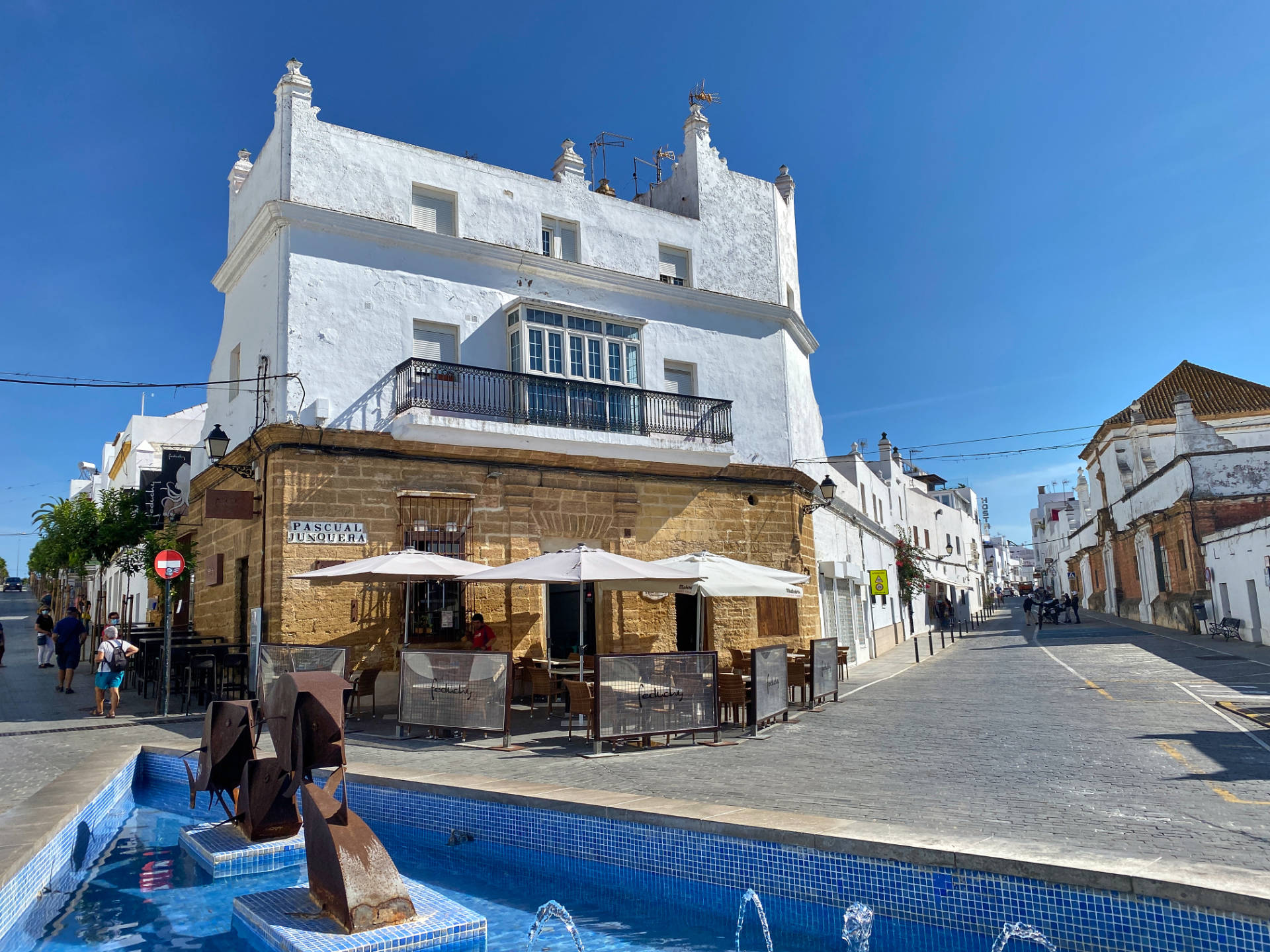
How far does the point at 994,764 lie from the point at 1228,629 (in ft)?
69.4

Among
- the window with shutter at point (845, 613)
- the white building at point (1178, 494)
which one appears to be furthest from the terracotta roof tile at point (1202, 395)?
the window with shutter at point (845, 613)

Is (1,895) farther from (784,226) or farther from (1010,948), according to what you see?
(784,226)

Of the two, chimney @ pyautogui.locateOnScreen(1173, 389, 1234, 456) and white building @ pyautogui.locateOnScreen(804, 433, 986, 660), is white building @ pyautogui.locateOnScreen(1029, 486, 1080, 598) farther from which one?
chimney @ pyautogui.locateOnScreen(1173, 389, 1234, 456)

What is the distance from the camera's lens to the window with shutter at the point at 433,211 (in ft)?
51.2

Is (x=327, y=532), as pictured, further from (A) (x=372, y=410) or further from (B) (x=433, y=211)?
(B) (x=433, y=211)

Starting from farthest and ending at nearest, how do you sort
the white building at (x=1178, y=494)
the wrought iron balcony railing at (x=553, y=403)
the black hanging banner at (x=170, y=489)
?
the white building at (x=1178, y=494), the black hanging banner at (x=170, y=489), the wrought iron balcony railing at (x=553, y=403)

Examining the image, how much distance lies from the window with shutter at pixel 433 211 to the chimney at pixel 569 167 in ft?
8.88

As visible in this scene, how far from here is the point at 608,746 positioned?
980cm

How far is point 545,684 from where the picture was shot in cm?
1242

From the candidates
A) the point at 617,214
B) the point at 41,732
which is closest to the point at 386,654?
the point at 41,732

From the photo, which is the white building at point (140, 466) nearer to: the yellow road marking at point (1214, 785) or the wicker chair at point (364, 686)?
the wicker chair at point (364, 686)

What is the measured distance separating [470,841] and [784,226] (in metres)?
17.5

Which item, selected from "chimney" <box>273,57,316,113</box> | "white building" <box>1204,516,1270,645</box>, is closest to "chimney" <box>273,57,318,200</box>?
"chimney" <box>273,57,316,113</box>

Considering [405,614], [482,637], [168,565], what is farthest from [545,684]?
[168,565]
